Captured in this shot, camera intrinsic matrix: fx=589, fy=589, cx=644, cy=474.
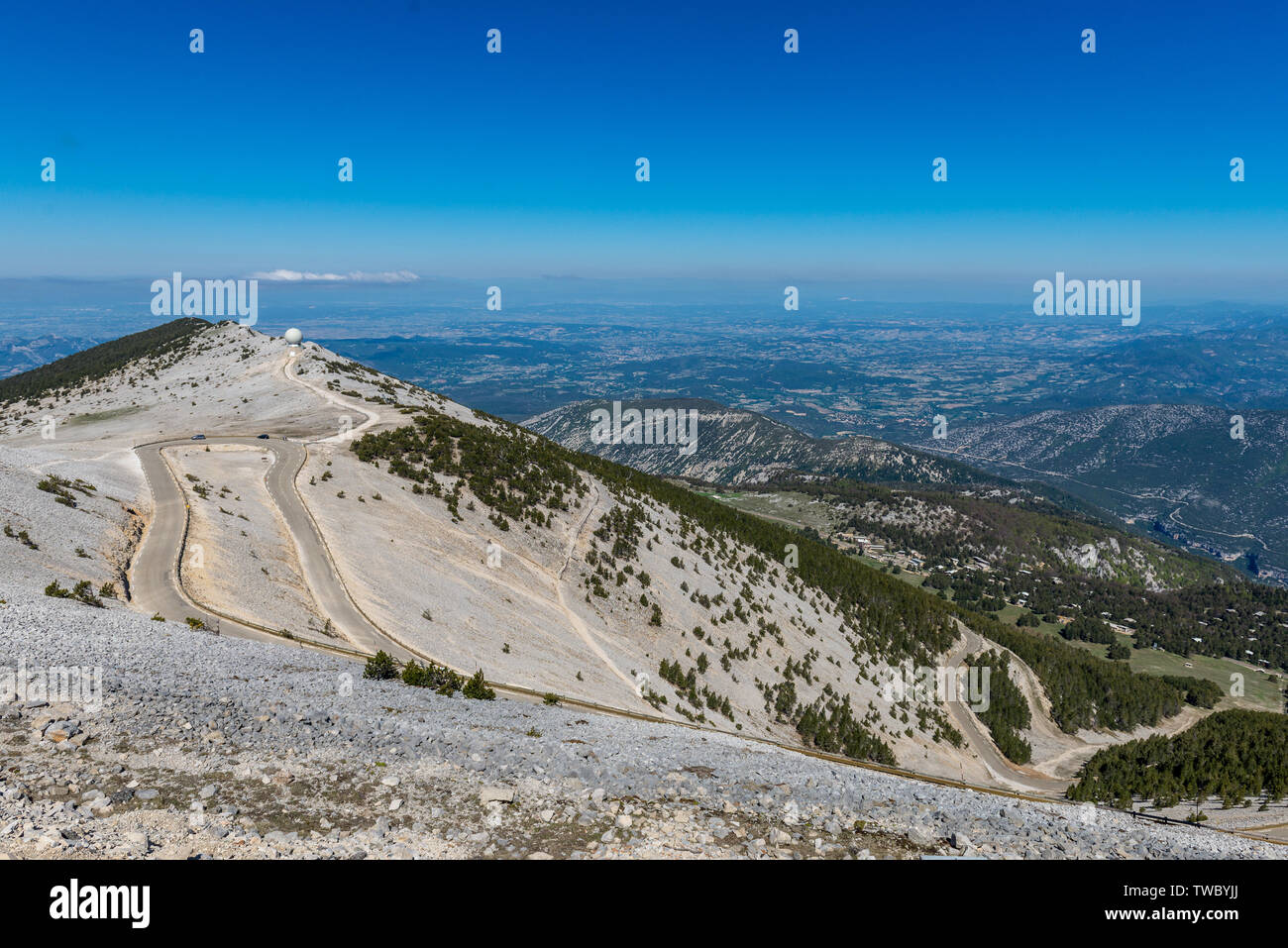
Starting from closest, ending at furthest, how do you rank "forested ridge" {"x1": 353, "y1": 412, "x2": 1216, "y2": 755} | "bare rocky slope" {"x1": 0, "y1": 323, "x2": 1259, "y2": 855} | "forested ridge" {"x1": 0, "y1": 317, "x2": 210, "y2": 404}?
1. "bare rocky slope" {"x1": 0, "y1": 323, "x2": 1259, "y2": 855}
2. "forested ridge" {"x1": 353, "y1": 412, "x2": 1216, "y2": 755}
3. "forested ridge" {"x1": 0, "y1": 317, "x2": 210, "y2": 404}

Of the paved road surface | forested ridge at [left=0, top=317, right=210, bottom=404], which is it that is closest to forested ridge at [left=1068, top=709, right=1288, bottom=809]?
the paved road surface

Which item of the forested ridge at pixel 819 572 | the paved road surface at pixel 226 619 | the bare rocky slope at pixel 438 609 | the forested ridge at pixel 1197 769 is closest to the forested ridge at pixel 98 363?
the bare rocky slope at pixel 438 609

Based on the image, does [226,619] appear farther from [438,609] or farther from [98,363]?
[98,363]

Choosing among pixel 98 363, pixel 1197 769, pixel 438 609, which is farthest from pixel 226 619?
pixel 98 363

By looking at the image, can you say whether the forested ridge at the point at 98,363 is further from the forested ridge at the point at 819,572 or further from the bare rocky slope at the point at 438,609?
the forested ridge at the point at 819,572

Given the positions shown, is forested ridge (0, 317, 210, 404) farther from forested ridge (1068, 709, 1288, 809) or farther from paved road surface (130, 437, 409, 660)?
forested ridge (1068, 709, 1288, 809)

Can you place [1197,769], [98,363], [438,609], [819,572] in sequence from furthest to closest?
[98,363] → [819,572] → [1197,769] → [438,609]

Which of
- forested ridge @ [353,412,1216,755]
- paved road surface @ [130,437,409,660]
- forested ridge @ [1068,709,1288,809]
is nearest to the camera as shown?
paved road surface @ [130,437,409,660]

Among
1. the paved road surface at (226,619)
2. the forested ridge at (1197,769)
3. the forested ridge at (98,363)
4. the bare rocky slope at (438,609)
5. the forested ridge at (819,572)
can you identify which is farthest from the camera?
the forested ridge at (98,363)

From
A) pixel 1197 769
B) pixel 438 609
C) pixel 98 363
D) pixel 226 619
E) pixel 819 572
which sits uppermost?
pixel 98 363

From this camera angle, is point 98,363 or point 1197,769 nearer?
point 1197,769
